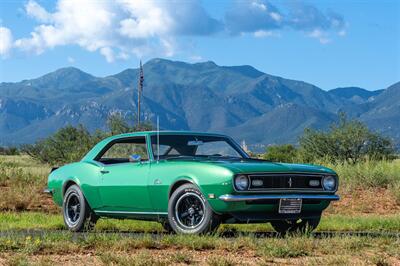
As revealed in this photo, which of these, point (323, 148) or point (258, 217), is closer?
point (258, 217)

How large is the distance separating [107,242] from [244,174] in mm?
2101

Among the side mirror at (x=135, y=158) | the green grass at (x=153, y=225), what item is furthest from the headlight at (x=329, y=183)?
the side mirror at (x=135, y=158)

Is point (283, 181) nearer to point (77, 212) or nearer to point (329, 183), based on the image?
point (329, 183)

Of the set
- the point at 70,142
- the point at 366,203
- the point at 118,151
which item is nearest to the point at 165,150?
the point at 118,151

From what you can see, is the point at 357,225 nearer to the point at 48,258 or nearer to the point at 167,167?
the point at 167,167

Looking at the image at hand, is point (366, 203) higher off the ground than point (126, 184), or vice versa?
point (126, 184)

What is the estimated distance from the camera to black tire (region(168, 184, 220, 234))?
9492 millimetres

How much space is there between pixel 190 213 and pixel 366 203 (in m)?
8.82

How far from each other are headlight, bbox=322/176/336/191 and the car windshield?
134 centimetres

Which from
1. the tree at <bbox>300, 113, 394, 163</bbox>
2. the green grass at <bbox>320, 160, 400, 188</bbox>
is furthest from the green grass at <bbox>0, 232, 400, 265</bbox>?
the tree at <bbox>300, 113, 394, 163</bbox>

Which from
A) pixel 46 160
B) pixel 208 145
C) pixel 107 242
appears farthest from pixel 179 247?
pixel 46 160

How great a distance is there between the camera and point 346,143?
118ft

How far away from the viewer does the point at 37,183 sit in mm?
19281

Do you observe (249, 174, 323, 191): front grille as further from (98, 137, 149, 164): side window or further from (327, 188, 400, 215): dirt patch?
(327, 188, 400, 215): dirt patch
